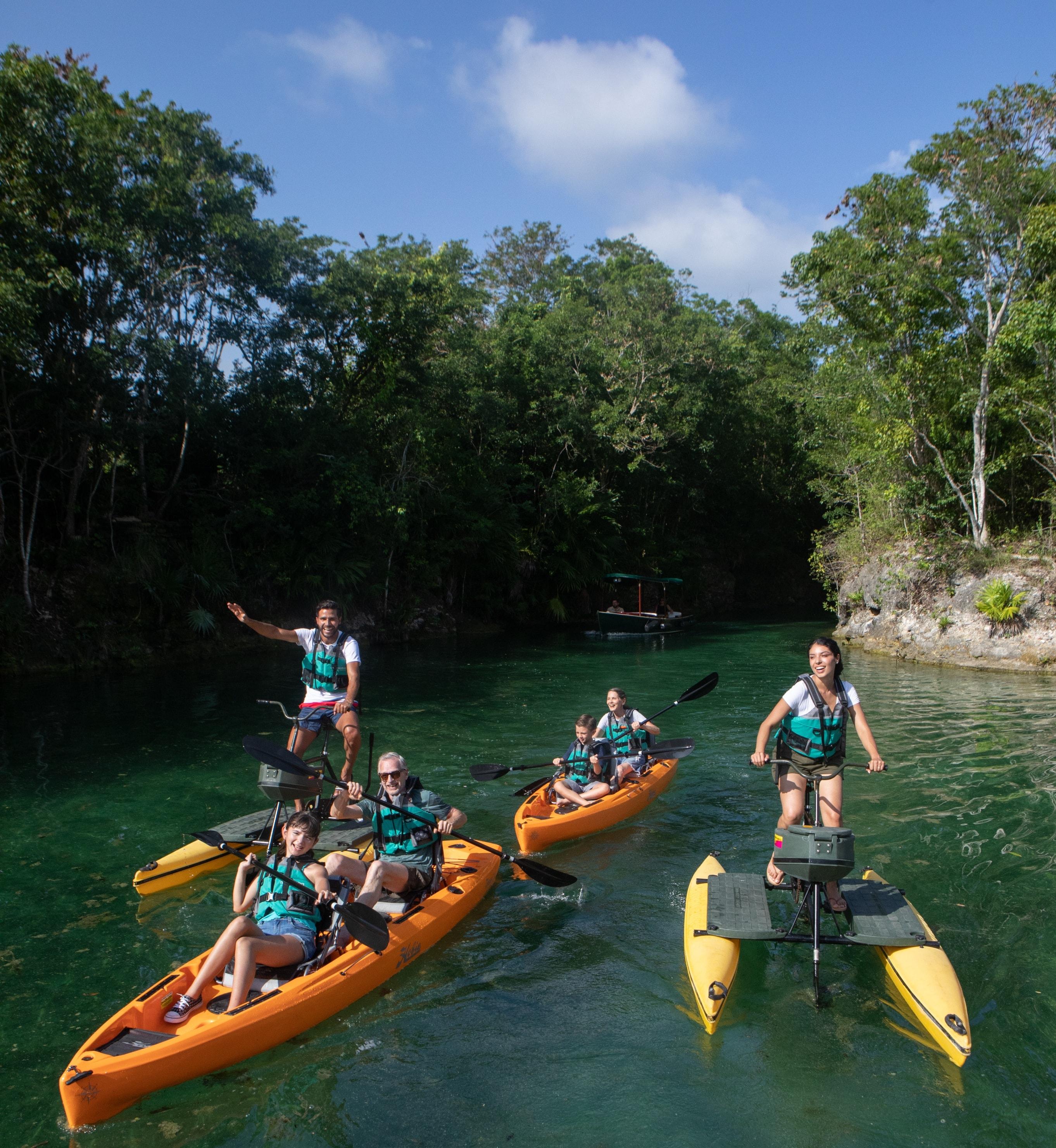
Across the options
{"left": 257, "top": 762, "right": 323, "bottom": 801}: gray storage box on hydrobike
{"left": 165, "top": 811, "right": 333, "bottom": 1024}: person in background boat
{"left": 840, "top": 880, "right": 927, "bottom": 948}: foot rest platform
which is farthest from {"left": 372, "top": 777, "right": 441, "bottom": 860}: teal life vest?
{"left": 840, "top": 880, "right": 927, "bottom": 948}: foot rest platform

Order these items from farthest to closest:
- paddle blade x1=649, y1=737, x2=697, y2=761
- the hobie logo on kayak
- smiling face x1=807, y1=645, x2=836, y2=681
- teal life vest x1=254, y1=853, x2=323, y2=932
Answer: paddle blade x1=649, y1=737, x2=697, y2=761
smiling face x1=807, y1=645, x2=836, y2=681
the hobie logo on kayak
teal life vest x1=254, y1=853, x2=323, y2=932

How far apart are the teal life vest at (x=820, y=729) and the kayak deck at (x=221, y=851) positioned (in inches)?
133

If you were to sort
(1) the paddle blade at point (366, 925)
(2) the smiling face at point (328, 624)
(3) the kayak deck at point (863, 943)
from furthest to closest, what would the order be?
(2) the smiling face at point (328, 624)
(1) the paddle blade at point (366, 925)
(3) the kayak deck at point (863, 943)

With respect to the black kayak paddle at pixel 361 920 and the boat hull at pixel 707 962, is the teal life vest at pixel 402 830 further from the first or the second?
the boat hull at pixel 707 962

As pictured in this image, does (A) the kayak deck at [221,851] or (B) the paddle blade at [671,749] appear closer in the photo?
(A) the kayak deck at [221,851]

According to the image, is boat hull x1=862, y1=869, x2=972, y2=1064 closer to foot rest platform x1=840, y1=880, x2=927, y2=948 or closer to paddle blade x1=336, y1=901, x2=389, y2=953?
foot rest platform x1=840, y1=880, x2=927, y2=948

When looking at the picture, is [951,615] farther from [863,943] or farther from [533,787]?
[863,943]

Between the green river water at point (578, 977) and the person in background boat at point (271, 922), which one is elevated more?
the person in background boat at point (271, 922)

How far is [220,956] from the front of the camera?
4387 mm

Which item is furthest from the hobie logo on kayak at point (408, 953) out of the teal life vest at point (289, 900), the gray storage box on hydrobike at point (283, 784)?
the gray storage box on hydrobike at point (283, 784)

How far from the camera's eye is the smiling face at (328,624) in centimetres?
720

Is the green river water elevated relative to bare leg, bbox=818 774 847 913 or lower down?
lower down

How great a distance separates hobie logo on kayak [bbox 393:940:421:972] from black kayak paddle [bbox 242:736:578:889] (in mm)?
766

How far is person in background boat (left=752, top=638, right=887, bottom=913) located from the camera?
5355mm
